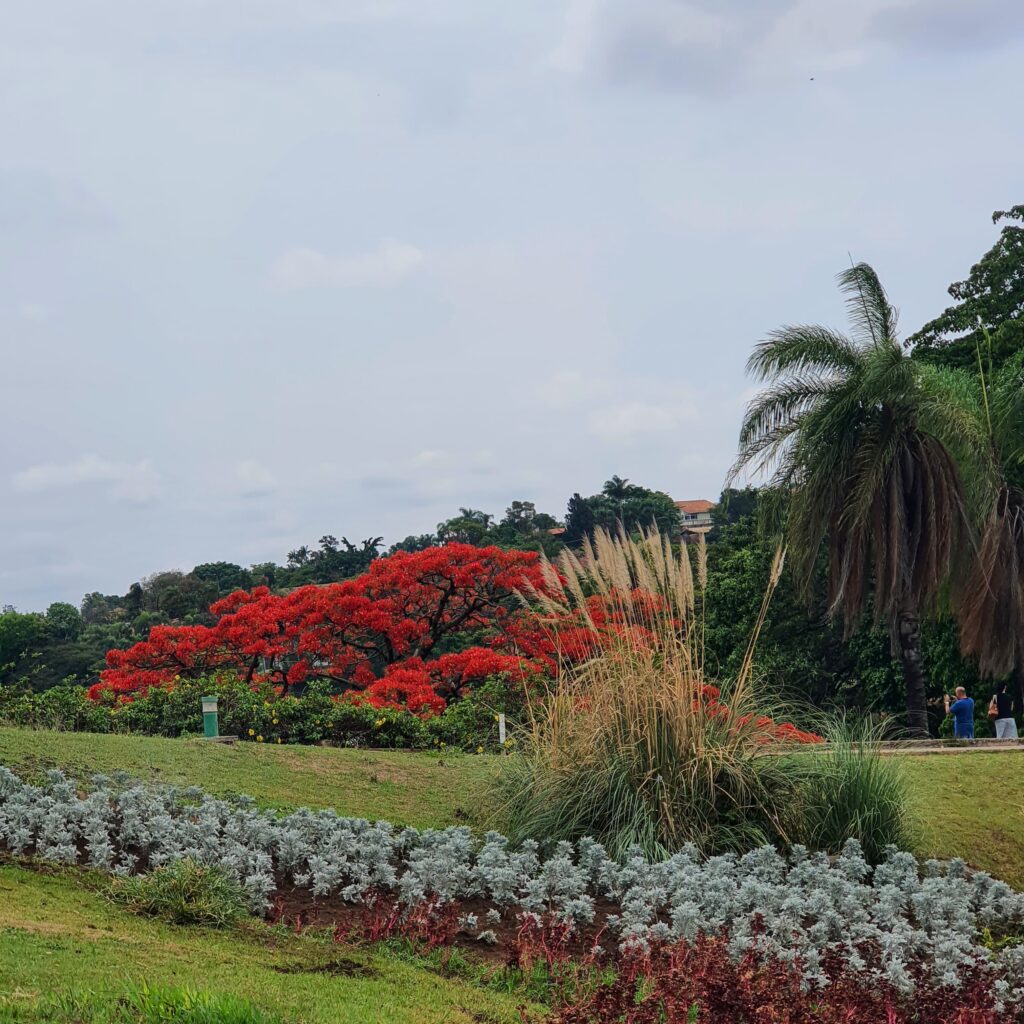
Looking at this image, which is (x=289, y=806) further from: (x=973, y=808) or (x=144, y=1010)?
(x=973, y=808)

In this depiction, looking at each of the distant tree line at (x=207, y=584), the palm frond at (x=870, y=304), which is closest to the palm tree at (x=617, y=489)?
the distant tree line at (x=207, y=584)

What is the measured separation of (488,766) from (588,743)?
1.39 m

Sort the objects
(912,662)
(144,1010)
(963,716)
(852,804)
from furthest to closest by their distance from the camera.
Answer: (912,662)
(963,716)
(852,804)
(144,1010)

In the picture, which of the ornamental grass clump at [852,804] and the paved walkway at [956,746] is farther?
the paved walkway at [956,746]

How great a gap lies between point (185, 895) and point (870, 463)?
13502 millimetres

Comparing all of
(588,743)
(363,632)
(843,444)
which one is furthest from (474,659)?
(588,743)

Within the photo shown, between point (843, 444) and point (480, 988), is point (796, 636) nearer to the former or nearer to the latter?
point (843, 444)

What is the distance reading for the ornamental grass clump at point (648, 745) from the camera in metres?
7.64

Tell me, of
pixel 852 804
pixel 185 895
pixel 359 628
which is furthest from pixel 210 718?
pixel 359 628

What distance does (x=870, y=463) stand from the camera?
17438 mm

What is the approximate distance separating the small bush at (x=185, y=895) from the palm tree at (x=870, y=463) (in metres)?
12.7

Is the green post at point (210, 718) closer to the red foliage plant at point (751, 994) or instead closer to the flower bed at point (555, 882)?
the flower bed at point (555, 882)

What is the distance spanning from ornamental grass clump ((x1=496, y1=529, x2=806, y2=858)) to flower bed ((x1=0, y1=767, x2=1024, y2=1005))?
31 centimetres

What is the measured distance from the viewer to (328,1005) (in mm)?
4578
